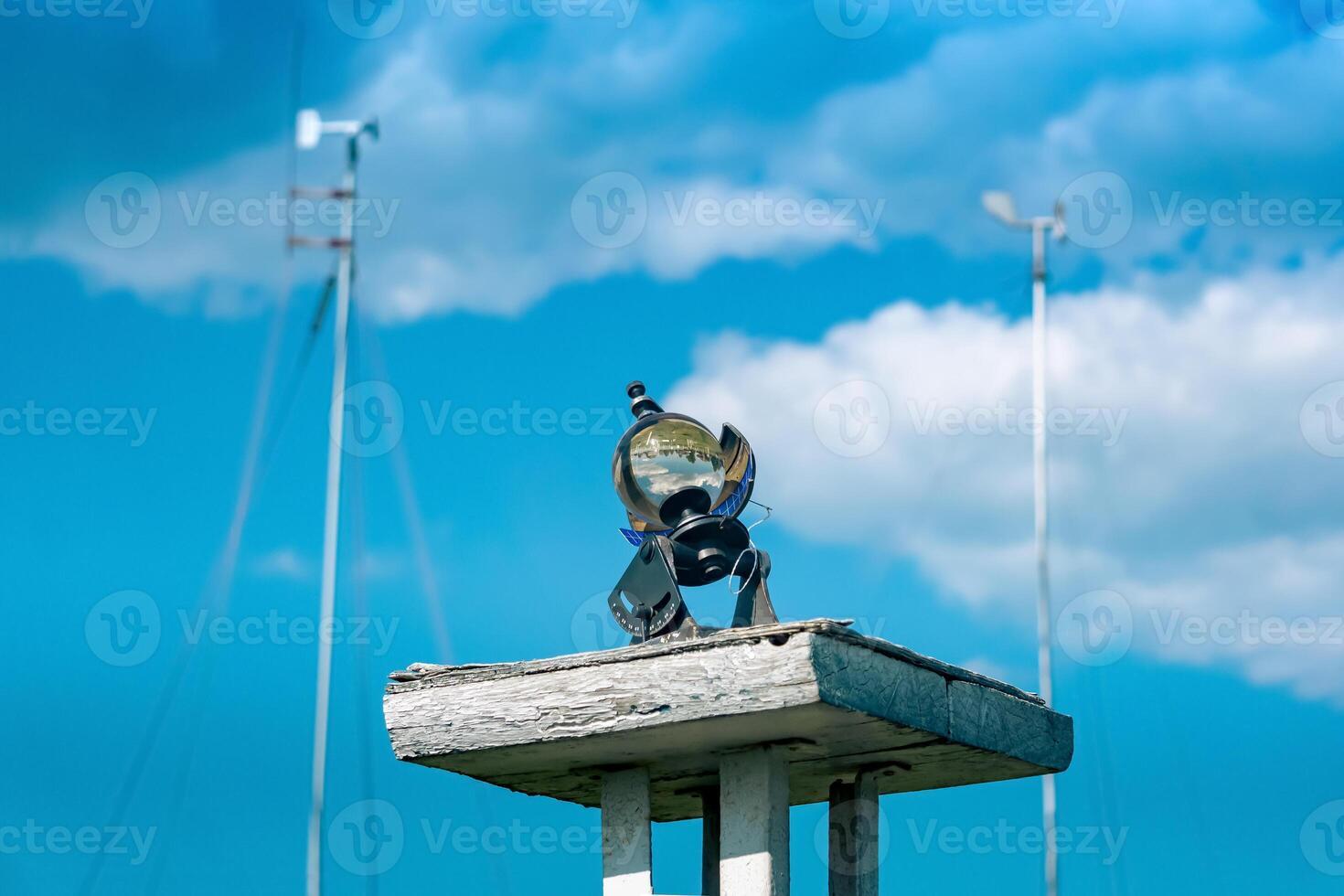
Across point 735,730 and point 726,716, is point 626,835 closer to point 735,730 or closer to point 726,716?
point 735,730

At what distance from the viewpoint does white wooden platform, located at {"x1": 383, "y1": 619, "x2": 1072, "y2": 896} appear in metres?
5.55

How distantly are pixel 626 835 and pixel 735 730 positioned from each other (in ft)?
2.73

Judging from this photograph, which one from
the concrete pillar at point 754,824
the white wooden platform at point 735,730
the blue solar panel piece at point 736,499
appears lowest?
the concrete pillar at point 754,824

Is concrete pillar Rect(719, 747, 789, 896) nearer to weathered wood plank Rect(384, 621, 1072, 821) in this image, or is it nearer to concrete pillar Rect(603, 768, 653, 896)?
weathered wood plank Rect(384, 621, 1072, 821)

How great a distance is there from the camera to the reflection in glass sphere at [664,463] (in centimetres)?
654

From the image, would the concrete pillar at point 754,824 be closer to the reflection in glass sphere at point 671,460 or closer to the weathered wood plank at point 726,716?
the weathered wood plank at point 726,716

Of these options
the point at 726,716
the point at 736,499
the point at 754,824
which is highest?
the point at 736,499

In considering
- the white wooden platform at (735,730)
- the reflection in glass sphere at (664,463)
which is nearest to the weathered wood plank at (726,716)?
the white wooden platform at (735,730)

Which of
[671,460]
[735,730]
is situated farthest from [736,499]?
[735,730]

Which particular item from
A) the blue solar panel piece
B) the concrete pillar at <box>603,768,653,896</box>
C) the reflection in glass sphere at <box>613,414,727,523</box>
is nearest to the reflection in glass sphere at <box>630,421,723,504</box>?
the reflection in glass sphere at <box>613,414,727,523</box>

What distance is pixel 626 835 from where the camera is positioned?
6371mm

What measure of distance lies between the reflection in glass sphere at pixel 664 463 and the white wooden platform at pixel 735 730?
2.78ft

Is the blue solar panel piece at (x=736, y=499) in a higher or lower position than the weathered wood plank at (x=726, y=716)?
higher

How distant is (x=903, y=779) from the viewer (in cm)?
662
